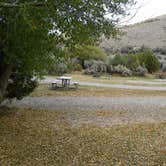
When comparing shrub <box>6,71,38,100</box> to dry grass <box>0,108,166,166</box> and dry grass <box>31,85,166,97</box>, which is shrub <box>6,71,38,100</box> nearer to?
dry grass <box>0,108,166,166</box>

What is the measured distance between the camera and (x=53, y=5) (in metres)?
6.82

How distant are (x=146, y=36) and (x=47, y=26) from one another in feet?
259

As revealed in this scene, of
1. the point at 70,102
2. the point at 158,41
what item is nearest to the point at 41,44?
the point at 70,102

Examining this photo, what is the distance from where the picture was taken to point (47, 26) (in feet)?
23.7

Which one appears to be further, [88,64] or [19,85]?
[88,64]

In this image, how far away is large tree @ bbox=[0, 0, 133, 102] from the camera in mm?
6695

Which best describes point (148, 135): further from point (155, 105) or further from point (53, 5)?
point (155, 105)

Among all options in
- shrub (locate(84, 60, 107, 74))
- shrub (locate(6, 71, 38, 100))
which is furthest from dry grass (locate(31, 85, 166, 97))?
shrub (locate(84, 60, 107, 74))

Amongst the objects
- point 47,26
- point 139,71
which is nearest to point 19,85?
point 47,26

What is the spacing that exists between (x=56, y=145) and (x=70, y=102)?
893 cm

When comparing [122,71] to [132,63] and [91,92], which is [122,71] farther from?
[91,92]

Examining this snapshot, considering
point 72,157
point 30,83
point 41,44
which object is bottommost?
point 72,157

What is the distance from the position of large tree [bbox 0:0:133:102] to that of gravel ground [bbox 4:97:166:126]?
474 centimetres

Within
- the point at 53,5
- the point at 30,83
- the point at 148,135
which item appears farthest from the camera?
the point at 30,83
